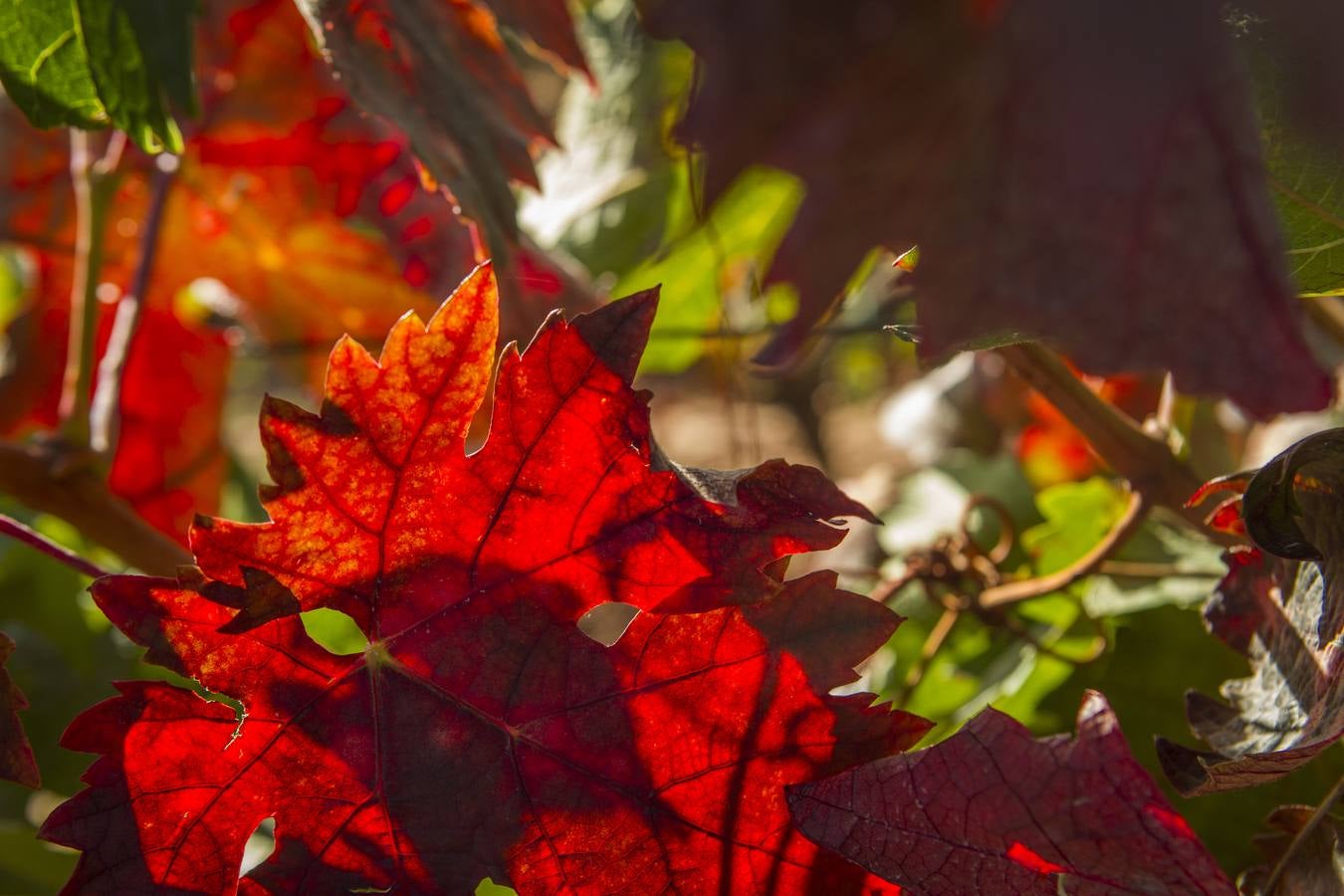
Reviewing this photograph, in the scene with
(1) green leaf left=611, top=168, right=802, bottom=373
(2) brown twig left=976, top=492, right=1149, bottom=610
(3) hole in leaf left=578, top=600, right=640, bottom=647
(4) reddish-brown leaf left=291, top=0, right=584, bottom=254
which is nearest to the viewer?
(4) reddish-brown leaf left=291, top=0, right=584, bottom=254

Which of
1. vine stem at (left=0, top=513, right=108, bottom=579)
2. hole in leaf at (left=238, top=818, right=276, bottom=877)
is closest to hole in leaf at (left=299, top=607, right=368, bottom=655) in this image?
hole in leaf at (left=238, top=818, right=276, bottom=877)

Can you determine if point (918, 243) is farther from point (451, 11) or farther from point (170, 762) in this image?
point (451, 11)

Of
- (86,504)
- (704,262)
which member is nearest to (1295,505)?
(86,504)

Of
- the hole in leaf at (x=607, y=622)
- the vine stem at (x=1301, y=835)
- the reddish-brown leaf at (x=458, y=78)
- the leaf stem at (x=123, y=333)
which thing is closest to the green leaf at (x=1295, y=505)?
the vine stem at (x=1301, y=835)

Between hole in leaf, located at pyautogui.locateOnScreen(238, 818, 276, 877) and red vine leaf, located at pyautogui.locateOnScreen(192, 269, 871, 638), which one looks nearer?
red vine leaf, located at pyautogui.locateOnScreen(192, 269, 871, 638)

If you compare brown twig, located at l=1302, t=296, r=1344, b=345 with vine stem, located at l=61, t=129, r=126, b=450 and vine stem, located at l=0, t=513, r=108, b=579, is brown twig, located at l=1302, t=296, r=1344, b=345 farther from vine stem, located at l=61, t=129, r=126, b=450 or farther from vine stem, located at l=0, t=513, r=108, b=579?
vine stem, located at l=61, t=129, r=126, b=450

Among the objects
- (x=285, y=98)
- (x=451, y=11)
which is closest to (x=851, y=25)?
(x=451, y=11)

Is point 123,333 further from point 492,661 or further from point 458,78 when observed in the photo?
point 492,661

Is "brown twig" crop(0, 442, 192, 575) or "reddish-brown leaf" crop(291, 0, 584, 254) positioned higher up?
"reddish-brown leaf" crop(291, 0, 584, 254)

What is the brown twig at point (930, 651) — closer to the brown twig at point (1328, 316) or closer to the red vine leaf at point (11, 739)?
the brown twig at point (1328, 316)
